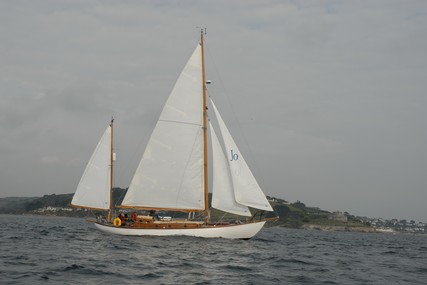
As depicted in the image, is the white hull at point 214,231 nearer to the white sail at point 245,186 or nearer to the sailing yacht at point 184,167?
the sailing yacht at point 184,167

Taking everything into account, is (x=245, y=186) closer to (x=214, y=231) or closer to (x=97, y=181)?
(x=214, y=231)

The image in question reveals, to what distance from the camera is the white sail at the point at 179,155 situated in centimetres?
4184

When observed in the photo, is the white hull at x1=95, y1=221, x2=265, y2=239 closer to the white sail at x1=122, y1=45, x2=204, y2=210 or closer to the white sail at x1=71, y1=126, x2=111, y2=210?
the white sail at x1=122, y1=45, x2=204, y2=210

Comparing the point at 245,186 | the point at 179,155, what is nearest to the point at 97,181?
the point at 179,155

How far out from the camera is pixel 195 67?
42406 millimetres

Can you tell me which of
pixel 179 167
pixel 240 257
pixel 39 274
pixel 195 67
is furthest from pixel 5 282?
pixel 195 67

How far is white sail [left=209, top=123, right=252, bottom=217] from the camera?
130 feet

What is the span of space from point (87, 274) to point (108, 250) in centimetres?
1020

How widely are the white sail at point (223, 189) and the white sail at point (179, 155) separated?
2541mm

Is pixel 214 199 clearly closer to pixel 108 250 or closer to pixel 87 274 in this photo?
pixel 108 250

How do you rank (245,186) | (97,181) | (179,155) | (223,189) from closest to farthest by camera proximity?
(245,186) < (223,189) < (179,155) < (97,181)

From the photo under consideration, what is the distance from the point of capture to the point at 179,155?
139 ft

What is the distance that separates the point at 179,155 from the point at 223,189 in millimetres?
5368

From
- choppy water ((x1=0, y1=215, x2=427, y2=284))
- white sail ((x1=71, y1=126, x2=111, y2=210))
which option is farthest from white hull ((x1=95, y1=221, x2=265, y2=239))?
white sail ((x1=71, y1=126, x2=111, y2=210))
